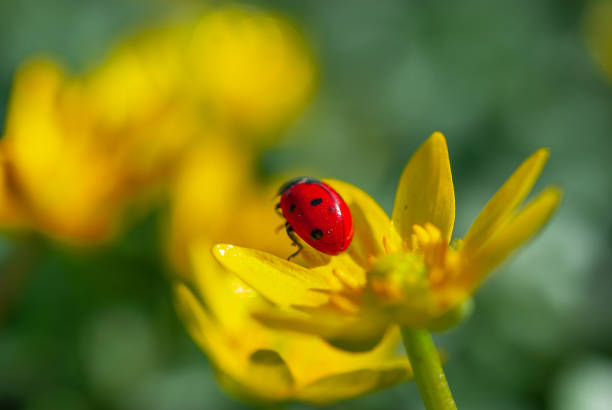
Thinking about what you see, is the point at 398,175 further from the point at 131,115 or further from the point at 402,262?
the point at 402,262

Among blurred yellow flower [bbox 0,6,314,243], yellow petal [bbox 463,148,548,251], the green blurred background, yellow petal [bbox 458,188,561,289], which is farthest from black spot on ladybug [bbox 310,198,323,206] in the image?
the green blurred background

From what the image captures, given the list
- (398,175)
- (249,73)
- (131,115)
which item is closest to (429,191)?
(131,115)

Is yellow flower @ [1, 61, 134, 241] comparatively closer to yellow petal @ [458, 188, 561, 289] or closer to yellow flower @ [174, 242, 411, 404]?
yellow flower @ [174, 242, 411, 404]

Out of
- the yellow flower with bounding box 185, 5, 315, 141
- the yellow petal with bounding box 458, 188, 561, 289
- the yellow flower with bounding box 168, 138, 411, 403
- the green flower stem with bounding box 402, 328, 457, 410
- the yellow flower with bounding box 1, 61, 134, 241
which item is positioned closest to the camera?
the yellow petal with bounding box 458, 188, 561, 289

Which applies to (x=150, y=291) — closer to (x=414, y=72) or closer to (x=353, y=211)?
(x=353, y=211)

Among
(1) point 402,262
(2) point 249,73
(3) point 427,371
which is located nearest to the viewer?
(3) point 427,371

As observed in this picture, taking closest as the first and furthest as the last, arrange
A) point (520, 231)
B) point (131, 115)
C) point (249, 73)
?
point (520, 231) < point (131, 115) < point (249, 73)

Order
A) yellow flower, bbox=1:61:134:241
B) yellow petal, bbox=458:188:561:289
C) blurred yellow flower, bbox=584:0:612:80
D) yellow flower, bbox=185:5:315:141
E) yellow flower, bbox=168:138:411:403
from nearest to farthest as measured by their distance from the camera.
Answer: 1. yellow petal, bbox=458:188:561:289
2. yellow flower, bbox=168:138:411:403
3. yellow flower, bbox=1:61:134:241
4. yellow flower, bbox=185:5:315:141
5. blurred yellow flower, bbox=584:0:612:80
